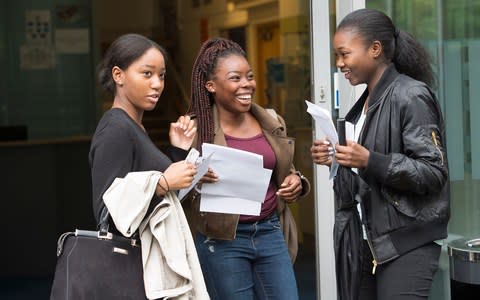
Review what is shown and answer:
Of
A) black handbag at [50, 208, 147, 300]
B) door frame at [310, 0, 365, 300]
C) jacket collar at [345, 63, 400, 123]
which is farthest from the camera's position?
door frame at [310, 0, 365, 300]

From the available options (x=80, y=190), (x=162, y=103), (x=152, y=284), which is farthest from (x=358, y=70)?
(x=162, y=103)

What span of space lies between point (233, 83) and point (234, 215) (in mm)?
558

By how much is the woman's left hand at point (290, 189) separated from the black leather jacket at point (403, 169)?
0.48 meters

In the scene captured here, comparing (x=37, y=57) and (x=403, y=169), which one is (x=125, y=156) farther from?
(x=37, y=57)

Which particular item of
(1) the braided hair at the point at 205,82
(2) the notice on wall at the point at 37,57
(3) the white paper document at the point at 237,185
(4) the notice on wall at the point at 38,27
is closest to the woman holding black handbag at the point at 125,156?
Answer: (3) the white paper document at the point at 237,185

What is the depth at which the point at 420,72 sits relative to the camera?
145 inches

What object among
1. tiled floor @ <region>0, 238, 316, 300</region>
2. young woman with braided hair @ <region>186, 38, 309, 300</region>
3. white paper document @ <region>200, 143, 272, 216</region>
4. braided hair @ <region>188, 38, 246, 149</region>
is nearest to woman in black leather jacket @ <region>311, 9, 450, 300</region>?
white paper document @ <region>200, 143, 272, 216</region>

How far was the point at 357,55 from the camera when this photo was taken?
141 inches

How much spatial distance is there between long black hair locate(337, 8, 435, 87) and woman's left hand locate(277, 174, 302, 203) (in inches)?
26.9

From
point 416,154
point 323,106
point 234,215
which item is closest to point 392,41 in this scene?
point 416,154

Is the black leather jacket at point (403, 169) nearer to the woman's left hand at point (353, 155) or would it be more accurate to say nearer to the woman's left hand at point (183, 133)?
the woman's left hand at point (353, 155)

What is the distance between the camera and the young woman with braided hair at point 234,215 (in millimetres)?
3961

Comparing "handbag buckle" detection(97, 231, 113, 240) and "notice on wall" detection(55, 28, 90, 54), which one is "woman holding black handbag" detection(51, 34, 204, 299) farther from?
"notice on wall" detection(55, 28, 90, 54)

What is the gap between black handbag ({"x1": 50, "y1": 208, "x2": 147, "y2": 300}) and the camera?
126 inches
